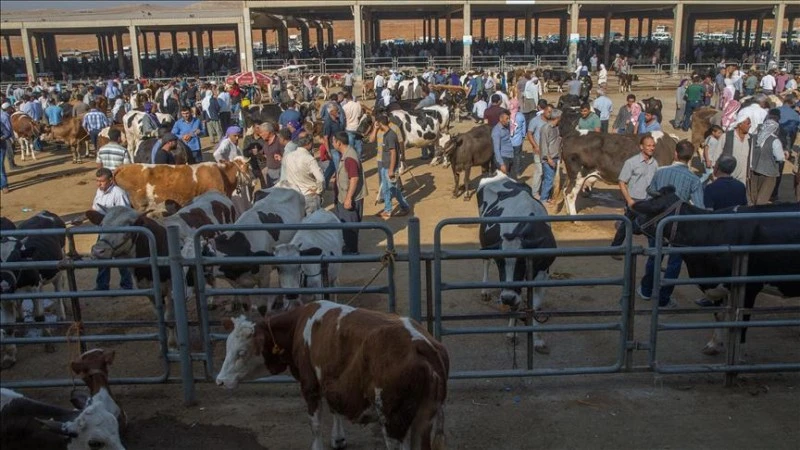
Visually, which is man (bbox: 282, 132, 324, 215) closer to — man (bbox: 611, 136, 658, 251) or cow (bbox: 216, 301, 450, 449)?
man (bbox: 611, 136, 658, 251)

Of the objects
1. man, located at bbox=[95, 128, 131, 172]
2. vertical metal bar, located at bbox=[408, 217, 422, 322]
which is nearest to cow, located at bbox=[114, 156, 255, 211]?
man, located at bbox=[95, 128, 131, 172]

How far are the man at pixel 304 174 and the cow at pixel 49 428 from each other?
5609 millimetres

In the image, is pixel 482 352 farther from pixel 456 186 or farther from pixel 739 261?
pixel 456 186

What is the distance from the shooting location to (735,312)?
585 cm

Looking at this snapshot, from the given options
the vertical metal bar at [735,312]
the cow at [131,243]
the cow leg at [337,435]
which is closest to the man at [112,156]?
the cow at [131,243]

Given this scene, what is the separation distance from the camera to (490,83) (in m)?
26.4

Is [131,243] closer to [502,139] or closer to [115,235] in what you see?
[115,235]

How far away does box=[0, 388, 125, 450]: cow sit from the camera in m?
3.89

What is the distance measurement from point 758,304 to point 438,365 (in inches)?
216

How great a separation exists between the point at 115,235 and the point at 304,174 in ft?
11.4

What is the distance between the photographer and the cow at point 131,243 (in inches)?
254

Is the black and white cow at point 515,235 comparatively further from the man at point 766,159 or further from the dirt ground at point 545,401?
the man at point 766,159

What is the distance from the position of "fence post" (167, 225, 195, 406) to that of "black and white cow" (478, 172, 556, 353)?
2.78 m

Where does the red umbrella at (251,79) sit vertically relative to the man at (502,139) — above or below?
above
